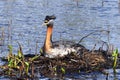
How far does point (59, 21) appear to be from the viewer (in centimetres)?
2212

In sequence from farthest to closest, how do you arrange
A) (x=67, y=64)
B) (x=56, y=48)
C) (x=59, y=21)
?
(x=59, y=21) → (x=56, y=48) → (x=67, y=64)

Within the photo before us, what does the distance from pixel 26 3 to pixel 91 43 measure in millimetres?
7231

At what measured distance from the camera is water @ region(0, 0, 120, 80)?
18.8 metres

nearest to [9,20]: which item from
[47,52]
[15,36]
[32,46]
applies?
[15,36]

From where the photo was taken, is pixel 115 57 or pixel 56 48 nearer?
pixel 115 57

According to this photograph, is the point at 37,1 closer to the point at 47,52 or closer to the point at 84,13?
the point at 84,13

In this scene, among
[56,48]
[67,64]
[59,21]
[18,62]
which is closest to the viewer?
[18,62]

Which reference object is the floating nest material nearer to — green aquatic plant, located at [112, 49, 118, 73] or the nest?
the nest

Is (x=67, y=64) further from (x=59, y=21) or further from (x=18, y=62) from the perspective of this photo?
(x=59, y=21)

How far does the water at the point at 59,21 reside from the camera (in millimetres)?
18781

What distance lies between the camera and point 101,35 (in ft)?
65.0

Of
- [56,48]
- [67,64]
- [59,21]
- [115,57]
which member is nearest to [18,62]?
[67,64]

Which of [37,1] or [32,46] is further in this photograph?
[37,1]

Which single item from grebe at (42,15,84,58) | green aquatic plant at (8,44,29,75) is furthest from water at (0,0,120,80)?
green aquatic plant at (8,44,29,75)
